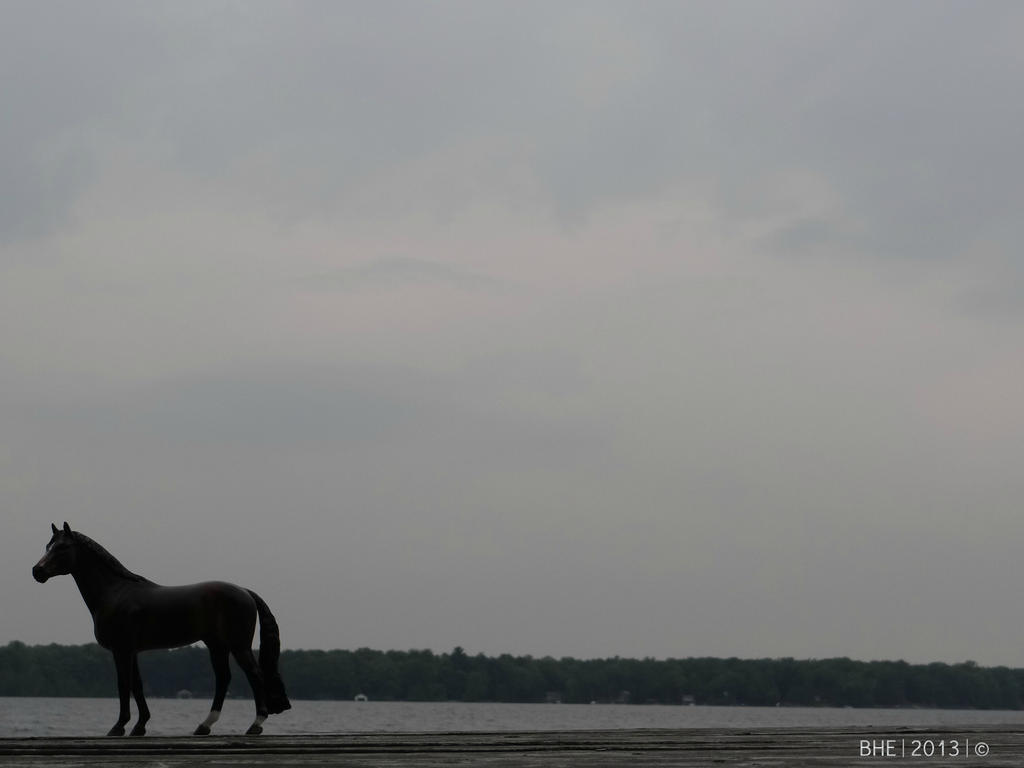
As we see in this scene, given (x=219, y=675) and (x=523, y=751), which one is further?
(x=219, y=675)

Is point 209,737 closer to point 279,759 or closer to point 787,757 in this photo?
point 279,759

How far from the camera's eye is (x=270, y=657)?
15.4 meters

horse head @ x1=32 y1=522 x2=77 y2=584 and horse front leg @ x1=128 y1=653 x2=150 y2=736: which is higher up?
horse head @ x1=32 y1=522 x2=77 y2=584

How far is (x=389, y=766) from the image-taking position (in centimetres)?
906

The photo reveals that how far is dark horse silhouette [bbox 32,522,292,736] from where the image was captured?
49.8ft

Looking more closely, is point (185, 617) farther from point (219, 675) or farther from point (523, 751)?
point (523, 751)

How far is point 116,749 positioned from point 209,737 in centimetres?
237

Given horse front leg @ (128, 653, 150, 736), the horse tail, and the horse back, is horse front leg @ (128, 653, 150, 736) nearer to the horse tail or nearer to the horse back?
the horse back

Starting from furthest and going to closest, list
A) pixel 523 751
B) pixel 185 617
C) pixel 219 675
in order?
1. pixel 219 675
2. pixel 185 617
3. pixel 523 751

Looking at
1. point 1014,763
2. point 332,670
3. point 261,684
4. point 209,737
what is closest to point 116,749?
point 209,737

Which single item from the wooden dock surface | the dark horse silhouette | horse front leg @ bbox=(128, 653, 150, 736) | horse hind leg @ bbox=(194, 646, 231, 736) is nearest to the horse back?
the dark horse silhouette

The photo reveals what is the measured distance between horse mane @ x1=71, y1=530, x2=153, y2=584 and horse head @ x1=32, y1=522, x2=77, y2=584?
0.10 m

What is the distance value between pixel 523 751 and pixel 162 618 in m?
5.63

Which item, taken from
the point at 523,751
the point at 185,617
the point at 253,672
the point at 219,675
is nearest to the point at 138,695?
the point at 219,675
